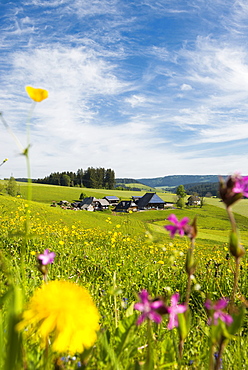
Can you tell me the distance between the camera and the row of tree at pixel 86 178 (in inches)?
5522

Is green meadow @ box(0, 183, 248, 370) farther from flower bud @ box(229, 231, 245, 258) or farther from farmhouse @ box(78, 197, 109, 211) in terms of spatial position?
farmhouse @ box(78, 197, 109, 211)

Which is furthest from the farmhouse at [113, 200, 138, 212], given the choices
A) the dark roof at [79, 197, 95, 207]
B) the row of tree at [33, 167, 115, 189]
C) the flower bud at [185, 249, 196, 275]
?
the flower bud at [185, 249, 196, 275]

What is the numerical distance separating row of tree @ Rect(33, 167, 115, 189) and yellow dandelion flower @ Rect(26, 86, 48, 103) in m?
137

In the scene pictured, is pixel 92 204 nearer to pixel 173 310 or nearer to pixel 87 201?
pixel 87 201

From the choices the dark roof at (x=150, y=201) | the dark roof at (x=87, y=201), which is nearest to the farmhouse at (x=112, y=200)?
the dark roof at (x=150, y=201)

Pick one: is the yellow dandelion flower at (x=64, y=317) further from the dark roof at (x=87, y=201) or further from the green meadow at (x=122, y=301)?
the dark roof at (x=87, y=201)

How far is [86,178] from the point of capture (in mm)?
143875

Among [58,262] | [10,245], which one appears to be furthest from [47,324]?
[10,245]

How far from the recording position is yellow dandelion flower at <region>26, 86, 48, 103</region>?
101 centimetres

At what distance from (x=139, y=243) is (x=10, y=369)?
773 cm

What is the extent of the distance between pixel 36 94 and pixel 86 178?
144050 mm

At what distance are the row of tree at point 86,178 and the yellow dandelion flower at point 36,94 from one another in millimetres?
136633

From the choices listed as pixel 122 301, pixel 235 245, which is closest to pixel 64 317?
pixel 235 245

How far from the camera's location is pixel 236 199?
94 centimetres
